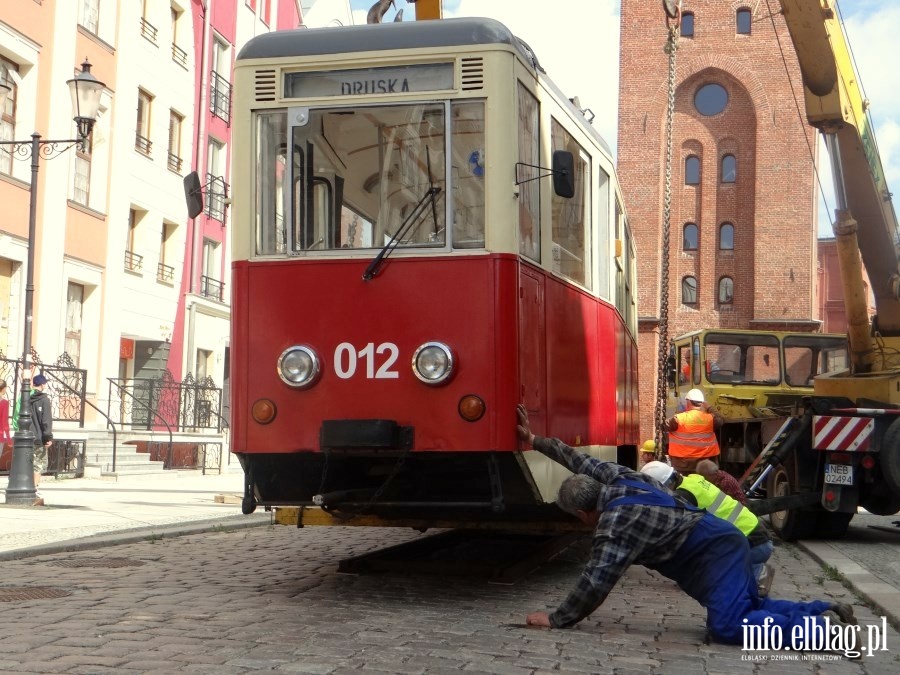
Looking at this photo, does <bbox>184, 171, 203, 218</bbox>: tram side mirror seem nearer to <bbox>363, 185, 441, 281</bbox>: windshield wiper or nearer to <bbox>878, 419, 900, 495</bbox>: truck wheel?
<bbox>363, 185, 441, 281</bbox>: windshield wiper

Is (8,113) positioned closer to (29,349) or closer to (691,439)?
(29,349)

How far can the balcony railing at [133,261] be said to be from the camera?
28.7 m

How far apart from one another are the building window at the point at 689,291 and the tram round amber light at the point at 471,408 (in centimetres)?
4112

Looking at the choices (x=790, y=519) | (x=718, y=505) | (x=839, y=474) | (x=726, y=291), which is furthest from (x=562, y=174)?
(x=726, y=291)

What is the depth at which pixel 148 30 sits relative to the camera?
29484mm

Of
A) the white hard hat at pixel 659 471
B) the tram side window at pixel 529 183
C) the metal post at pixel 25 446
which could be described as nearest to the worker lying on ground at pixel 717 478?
the white hard hat at pixel 659 471

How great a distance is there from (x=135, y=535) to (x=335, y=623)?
5477 millimetres

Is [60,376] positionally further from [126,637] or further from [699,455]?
[126,637]

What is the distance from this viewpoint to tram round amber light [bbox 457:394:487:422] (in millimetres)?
7461

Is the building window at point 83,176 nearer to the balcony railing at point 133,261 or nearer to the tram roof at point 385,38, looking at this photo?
the balcony railing at point 133,261

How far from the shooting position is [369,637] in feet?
21.1

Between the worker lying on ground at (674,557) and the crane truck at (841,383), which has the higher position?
the crane truck at (841,383)

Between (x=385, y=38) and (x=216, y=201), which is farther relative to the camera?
(x=216, y=201)

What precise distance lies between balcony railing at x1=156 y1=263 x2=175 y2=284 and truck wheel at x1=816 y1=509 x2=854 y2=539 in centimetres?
2059
